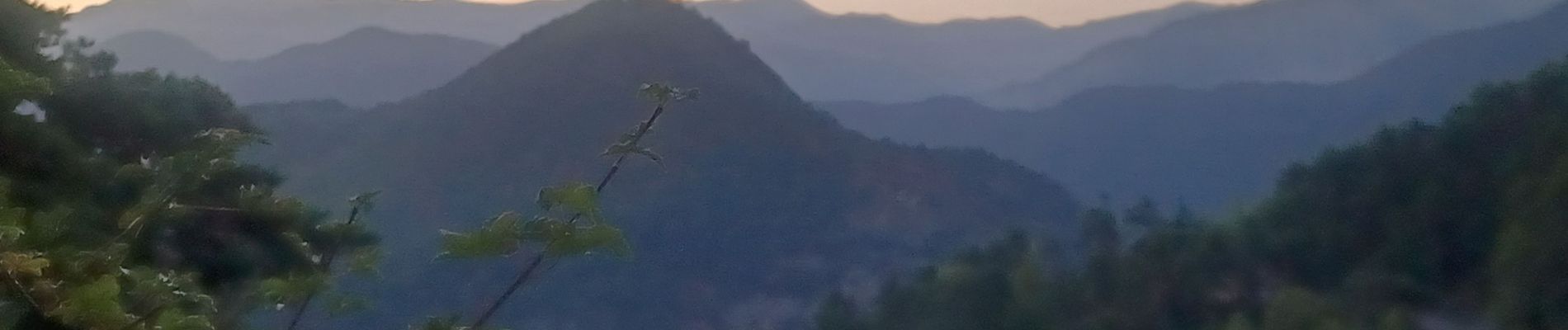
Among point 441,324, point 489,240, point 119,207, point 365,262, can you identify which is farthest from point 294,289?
point 489,240

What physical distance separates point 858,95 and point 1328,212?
21378mm

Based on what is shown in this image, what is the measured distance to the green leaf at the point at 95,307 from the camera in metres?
1.26

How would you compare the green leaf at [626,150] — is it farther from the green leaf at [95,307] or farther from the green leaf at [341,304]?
the green leaf at [341,304]

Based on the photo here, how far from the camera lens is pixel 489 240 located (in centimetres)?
167

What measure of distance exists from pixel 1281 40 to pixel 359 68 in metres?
24.8

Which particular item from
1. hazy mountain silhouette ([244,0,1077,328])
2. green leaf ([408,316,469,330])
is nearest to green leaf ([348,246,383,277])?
green leaf ([408,316,469,330])

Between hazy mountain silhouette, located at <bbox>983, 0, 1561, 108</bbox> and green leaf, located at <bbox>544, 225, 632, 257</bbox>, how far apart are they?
2870cm

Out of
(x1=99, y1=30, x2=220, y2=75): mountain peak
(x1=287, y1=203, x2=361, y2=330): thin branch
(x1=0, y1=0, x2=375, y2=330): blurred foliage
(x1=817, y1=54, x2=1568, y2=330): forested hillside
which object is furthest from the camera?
(x1=99, y1=30, x2=220, y2=75): mountain peak

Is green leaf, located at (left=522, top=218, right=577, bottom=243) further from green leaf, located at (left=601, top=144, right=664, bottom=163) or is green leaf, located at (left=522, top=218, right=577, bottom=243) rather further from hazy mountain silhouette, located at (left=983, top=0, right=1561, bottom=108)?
hazy mountain silhouette, located at (left=983, top=0, right=1561, bottom=108)

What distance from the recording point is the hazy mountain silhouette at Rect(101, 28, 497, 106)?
21.5 metres

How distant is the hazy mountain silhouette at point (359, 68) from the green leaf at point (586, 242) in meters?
21.2

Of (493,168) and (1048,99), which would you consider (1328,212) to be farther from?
(1048,99)

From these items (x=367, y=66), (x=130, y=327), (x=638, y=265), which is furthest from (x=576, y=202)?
(x=367, y=66)

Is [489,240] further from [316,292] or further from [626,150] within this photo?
[316,292]
